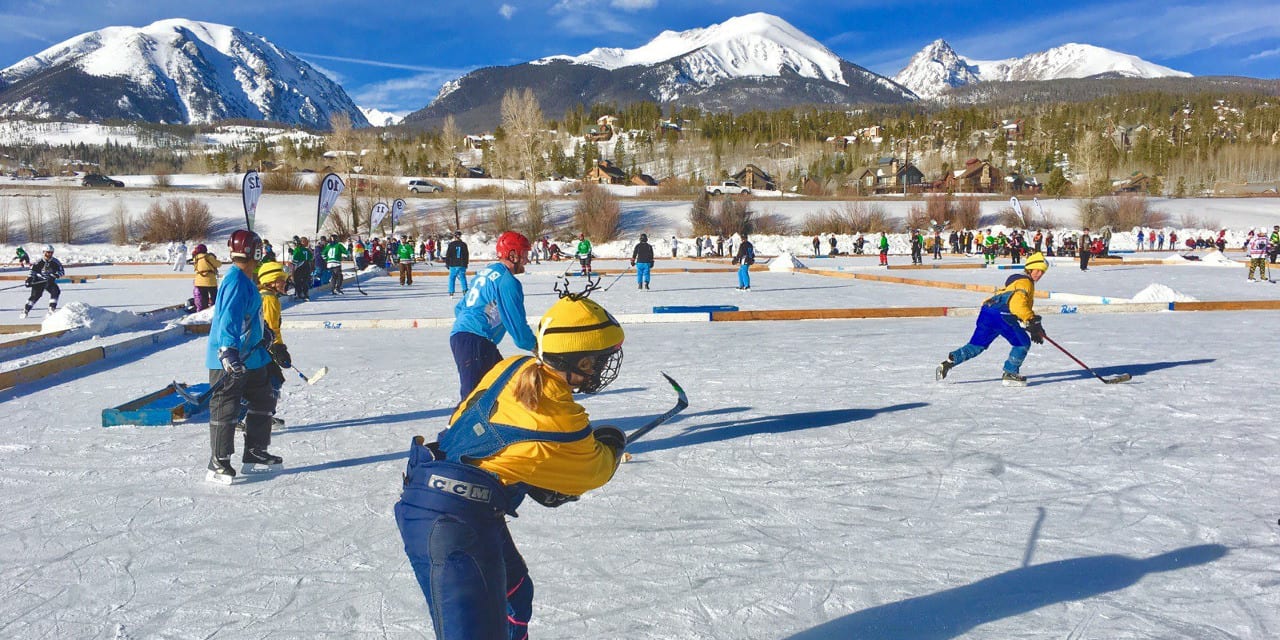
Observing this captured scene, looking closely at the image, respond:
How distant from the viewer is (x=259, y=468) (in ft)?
18.0

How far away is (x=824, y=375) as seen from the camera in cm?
858

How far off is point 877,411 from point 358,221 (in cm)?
6155

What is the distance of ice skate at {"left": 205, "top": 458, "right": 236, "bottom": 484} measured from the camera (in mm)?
5074

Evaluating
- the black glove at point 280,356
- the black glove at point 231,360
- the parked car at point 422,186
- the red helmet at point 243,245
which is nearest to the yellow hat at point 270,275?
the black glove at point 280,356

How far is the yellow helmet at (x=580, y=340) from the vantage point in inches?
90.2

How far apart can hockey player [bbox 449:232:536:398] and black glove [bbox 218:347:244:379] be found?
4.64ft

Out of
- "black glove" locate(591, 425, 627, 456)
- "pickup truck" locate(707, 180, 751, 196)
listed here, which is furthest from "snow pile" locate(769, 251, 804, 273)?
"pickup truck" locate(707, 180, 751, 196)

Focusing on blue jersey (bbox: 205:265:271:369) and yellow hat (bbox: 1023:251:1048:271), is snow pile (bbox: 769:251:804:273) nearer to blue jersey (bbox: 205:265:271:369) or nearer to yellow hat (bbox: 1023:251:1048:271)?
yellow hat (bbox: 1023:251:1048:271)

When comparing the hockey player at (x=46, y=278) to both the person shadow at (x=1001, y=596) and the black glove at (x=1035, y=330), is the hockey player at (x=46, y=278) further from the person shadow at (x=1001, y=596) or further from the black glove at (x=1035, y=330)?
the person shadow at (x=1001, y=596)

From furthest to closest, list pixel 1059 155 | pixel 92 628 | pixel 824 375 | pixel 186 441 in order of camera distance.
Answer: pixel 1059 155, pixel 824 375, pixel 186 441, pixel 92 628

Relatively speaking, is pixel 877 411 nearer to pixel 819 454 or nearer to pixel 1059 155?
pixel 819 454

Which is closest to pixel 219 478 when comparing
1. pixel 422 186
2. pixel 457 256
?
pixel 457 256

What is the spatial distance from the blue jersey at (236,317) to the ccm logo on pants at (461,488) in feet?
11.6

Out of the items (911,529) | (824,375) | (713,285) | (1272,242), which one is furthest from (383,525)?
(1272,242)
